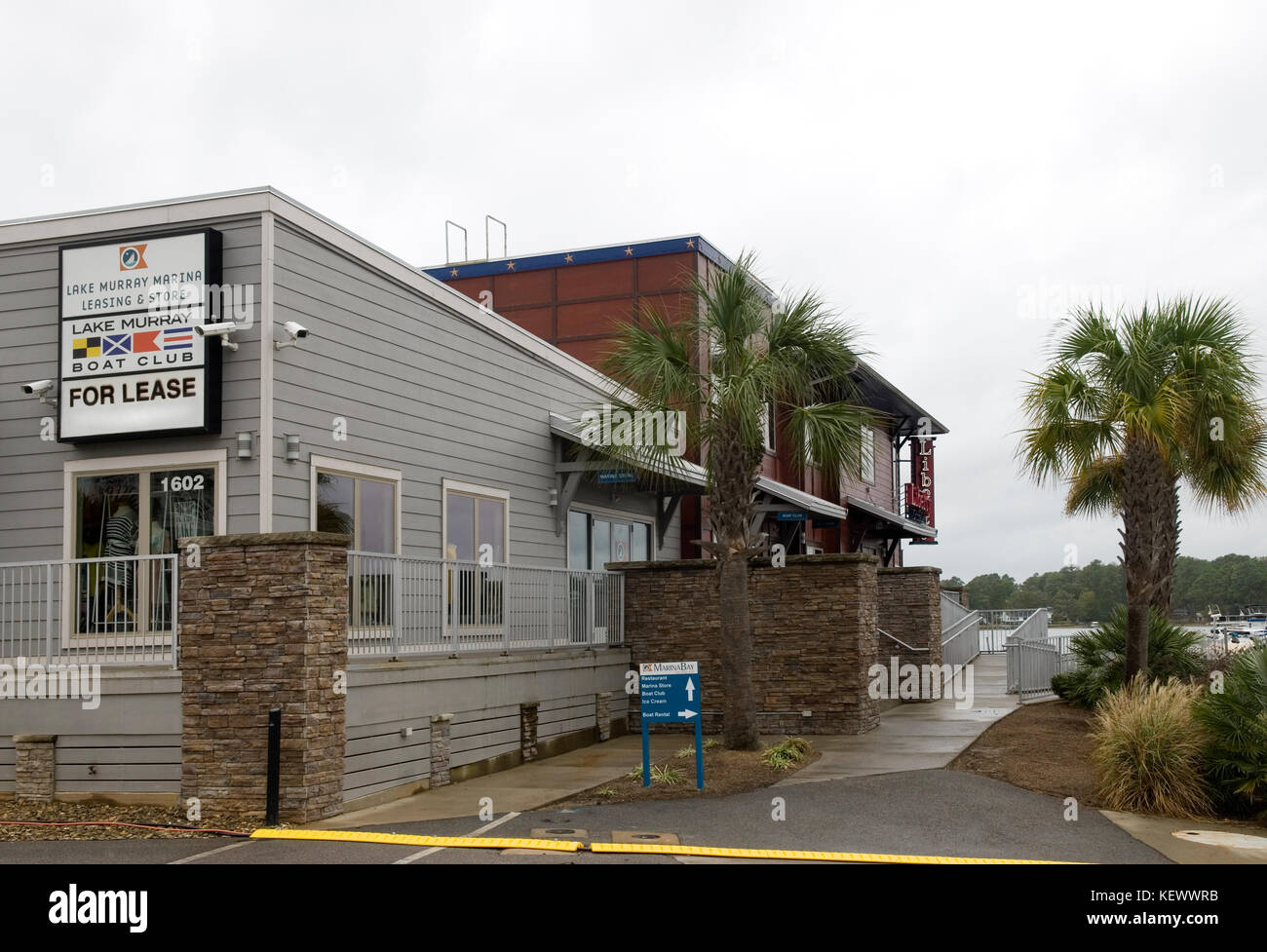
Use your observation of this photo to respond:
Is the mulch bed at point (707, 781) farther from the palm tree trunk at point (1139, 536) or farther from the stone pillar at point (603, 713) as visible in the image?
the palm tree trunk at point (1139, 536)

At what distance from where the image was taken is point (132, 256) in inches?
565

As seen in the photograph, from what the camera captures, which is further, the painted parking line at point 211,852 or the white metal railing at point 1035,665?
the white metal railing at point 1035,665

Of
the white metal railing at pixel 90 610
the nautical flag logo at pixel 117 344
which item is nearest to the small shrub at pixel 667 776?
the white metal railing at pixel 90 610

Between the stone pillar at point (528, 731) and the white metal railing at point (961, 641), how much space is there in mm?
12165

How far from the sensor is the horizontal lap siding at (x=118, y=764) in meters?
12.5

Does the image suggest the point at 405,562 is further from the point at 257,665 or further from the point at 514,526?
the point at 514,526

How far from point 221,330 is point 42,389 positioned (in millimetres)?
2581

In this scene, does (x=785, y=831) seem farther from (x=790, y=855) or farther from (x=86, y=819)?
(x=86, y=819)

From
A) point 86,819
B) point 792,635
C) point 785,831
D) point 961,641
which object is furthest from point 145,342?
point 961,641

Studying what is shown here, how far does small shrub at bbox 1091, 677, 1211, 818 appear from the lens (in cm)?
1238

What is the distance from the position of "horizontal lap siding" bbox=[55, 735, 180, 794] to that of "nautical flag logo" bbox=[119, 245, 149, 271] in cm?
526

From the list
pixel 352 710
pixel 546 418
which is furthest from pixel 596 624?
pixel 352 710

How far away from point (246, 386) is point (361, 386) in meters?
1.87
